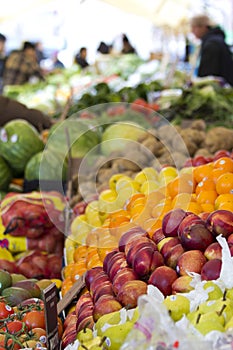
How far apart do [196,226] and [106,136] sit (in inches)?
100.0

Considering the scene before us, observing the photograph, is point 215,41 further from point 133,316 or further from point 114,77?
point 133,316

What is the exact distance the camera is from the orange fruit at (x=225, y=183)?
229cm

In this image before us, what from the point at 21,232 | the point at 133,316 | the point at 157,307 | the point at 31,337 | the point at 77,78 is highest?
the point at 157,307

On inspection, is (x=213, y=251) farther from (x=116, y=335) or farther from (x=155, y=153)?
(x=155, y=153)

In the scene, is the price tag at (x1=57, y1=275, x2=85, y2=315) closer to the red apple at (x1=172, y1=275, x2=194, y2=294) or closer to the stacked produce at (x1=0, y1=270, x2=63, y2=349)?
the stacked produce at (x1=0, y1=270, x2=63, y2=349)

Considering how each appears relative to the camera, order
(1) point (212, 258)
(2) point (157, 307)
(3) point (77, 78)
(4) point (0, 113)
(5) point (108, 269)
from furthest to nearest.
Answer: (3) point (77, 78) → (4) point (0, 113) → (5) point (108, 269) → (1) point (212, 258) → (2) point (157, 307)

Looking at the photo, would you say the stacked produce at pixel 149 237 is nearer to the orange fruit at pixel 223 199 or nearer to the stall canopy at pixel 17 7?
the orange fruit at pixel 223 199

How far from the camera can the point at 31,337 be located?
1.80 m

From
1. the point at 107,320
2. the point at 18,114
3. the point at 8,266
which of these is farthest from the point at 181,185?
the point at 18,114

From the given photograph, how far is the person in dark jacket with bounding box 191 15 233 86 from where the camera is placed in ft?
22.7

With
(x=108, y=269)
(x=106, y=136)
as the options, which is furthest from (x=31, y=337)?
(x=106, y=136)

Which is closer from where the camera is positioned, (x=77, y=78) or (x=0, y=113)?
(x=0, y=113)

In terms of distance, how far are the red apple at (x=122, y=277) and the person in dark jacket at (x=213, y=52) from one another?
5482mm

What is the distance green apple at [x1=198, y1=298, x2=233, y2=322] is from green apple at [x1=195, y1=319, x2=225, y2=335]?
58 mm
